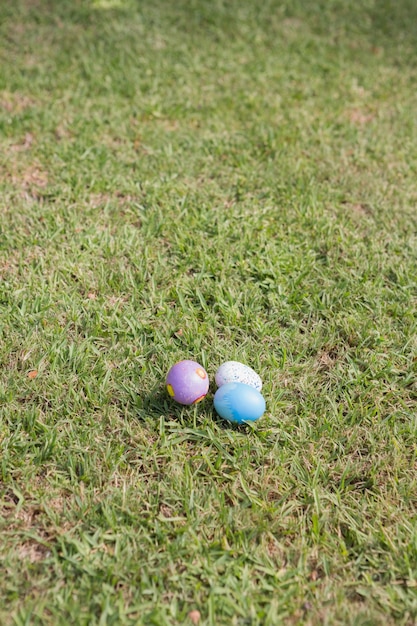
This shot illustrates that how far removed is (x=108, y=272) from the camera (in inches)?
142

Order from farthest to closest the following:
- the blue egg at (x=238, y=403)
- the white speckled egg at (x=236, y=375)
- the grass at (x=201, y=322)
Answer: the white speckled egg at (x=236, y=375) → the blue egg at (x=238, y=403) → the grass at (x=201, y=322)

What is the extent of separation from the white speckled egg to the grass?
0.14 metres

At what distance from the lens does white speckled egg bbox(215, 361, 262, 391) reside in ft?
9.34

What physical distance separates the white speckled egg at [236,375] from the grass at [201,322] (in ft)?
0.45

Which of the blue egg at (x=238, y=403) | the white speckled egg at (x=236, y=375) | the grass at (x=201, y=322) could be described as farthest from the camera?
the white speckled egg at (x=236, y=375)

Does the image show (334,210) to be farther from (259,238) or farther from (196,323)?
(196,323)

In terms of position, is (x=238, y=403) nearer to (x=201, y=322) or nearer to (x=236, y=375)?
(x=236, y=375)

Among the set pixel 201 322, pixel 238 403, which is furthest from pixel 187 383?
pixel 201 322

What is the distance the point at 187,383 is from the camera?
9.01 ft

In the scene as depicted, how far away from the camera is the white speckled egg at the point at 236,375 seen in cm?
285

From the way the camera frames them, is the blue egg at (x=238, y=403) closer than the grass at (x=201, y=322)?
No

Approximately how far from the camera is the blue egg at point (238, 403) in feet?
8.89

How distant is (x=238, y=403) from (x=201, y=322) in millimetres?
763

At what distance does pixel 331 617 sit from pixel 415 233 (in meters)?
2.66
